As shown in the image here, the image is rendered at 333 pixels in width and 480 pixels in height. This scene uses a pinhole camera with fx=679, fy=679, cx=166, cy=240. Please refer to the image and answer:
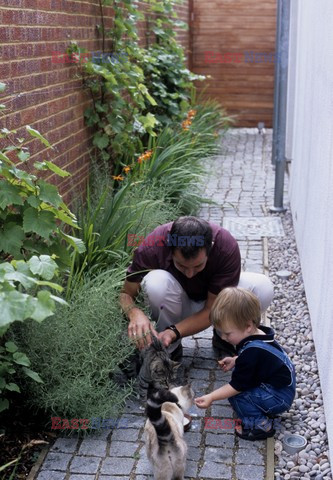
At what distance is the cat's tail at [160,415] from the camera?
9.30ft

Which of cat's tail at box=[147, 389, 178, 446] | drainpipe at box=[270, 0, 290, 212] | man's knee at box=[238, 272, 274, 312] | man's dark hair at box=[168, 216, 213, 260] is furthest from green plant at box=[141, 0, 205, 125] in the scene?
cat's tail at box=[147, 389, 178, 446]

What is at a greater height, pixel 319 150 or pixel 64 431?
pixel 319 150

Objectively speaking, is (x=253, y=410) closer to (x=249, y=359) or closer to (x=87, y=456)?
(x=249, y=359)

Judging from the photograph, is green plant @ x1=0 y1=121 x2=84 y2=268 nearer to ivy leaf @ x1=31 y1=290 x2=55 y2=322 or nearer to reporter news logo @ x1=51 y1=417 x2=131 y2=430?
reporter news logo @ x1=51 y1=417 x2=131 y2=430

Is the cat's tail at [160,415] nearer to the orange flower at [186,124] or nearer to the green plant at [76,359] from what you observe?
the green plant at [76,359]

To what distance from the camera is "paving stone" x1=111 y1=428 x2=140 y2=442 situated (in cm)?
365

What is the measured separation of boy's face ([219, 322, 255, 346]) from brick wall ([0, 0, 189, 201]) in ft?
5.79

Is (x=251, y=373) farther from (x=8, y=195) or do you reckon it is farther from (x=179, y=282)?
(x=8, y=195)

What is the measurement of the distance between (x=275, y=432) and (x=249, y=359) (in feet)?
1.57

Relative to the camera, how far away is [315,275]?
4.87 metres

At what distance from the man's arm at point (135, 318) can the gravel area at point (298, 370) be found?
92 centimetres

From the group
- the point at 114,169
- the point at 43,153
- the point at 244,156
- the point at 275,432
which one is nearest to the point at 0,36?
the point at 43,153

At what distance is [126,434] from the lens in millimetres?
3688

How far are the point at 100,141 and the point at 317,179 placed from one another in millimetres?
2320
